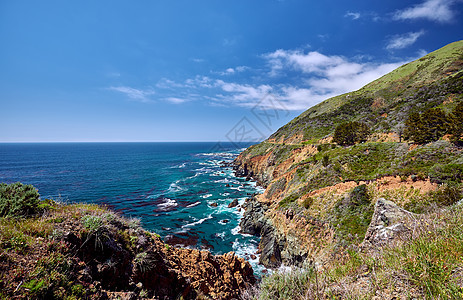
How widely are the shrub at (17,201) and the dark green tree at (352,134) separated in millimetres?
40818

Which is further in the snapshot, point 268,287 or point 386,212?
point 386,212

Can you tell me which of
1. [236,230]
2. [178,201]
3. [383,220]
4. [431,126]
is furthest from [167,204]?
[431,126]

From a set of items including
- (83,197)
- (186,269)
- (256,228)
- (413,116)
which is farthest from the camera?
(83,197)

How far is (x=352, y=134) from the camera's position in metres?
33.6

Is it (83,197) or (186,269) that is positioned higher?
(186,269)

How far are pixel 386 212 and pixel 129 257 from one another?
10971 millimetres

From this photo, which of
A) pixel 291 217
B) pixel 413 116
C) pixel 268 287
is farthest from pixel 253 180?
pixel 268 287

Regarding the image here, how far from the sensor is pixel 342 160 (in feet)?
77.5

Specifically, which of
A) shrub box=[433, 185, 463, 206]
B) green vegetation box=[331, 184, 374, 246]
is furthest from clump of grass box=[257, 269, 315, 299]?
shrub box=[433, 185, 463, 206]

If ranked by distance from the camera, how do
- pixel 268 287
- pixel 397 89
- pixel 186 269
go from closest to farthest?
1. pixel 268 287
2. pixel 186 269
3. pixel 397 89

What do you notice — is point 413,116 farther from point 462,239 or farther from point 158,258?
point 158,258

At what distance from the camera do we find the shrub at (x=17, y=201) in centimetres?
531

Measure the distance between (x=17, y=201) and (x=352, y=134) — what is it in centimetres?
4191

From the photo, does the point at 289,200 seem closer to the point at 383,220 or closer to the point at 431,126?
the point at 383,220
